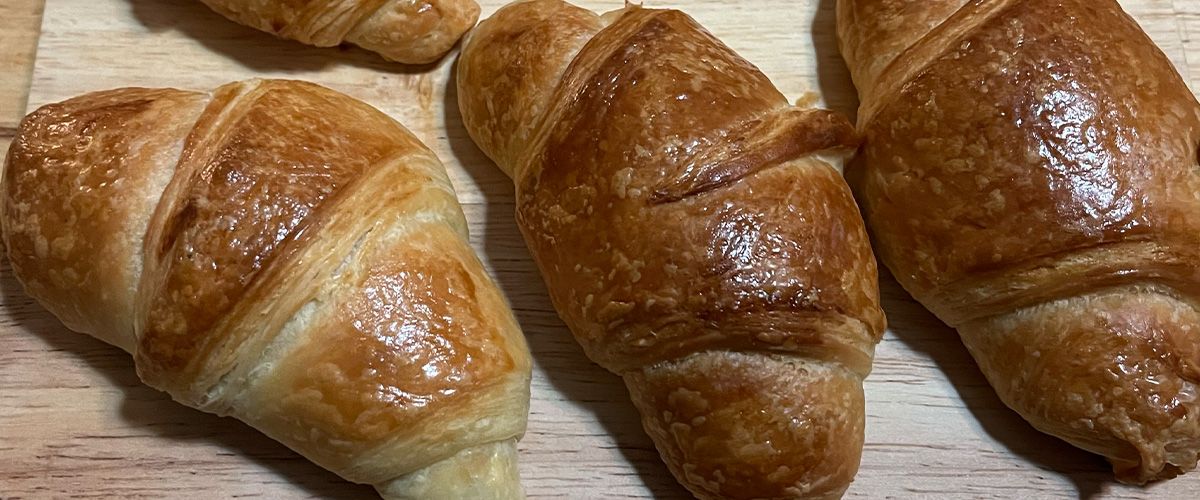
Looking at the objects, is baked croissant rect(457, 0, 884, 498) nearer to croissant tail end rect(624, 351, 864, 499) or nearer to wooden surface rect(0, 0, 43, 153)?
croissant tail end rect(624, 351, 864, 499)

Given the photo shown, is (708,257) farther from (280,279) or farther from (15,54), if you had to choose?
(15,54)

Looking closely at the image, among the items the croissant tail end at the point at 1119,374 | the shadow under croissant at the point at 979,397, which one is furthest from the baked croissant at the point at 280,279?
the croissant tail end at the point at 1119,374

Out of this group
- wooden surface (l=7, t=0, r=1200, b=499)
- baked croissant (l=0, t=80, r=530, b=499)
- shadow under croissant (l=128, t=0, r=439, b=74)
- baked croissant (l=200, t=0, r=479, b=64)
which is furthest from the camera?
shadow under croissant (l=128, t=0, r=439, b=74)

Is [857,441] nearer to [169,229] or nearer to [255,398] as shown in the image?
[255,398]

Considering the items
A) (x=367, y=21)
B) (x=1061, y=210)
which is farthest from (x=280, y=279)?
(x=1061, y=210)

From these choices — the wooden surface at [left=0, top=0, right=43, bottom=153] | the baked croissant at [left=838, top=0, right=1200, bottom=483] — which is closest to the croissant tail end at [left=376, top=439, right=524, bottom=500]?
the baked croissant at [left=838, top=0, right=1200, bottom=483]

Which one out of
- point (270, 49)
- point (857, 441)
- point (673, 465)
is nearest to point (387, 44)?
point (270, 49)

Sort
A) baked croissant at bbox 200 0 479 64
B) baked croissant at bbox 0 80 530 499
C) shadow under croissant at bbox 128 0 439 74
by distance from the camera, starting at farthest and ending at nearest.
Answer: shadow under croissant at bbox 128 0 439 74 → baked croissant at bbox 200 0 479 64 → baked croissant at bbox 0 80 530 499
